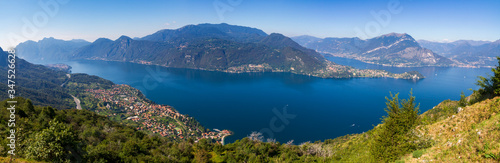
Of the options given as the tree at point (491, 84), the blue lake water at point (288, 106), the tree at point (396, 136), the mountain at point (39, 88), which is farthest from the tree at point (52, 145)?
the mountain at point (39, 88)

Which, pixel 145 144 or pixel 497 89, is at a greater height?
pixel 497 89

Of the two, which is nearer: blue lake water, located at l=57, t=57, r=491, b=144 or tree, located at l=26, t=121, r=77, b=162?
tree, located at l=26, t=121, r=77, b=162

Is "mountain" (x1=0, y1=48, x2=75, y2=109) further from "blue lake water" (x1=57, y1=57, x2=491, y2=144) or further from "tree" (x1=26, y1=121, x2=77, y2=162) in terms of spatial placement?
"tree" (x1=26, y1=121, x2=77, y2=162)

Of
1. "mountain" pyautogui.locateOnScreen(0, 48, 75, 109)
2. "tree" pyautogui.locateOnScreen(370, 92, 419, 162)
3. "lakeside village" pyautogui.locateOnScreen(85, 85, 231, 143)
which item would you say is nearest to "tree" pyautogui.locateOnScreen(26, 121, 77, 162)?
"tree" pyautogui.locateOnScreen(370, 92, 419, 162)

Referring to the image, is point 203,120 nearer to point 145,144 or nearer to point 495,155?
point 145,144

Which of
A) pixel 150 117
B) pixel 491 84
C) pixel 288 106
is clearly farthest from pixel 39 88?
pixel 491 84

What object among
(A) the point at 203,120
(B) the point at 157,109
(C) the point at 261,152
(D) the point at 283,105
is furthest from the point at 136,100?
(C) the point at 261,152
